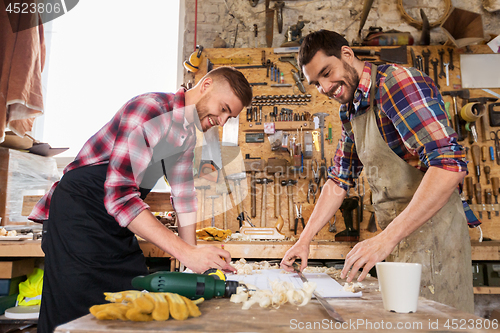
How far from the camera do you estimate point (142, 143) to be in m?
1.18

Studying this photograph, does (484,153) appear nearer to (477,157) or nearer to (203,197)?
(477,157)

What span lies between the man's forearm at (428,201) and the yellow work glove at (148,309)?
76 cm

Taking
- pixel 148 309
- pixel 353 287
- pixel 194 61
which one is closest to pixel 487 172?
pixel 353 287

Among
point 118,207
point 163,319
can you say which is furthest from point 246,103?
point 163,319

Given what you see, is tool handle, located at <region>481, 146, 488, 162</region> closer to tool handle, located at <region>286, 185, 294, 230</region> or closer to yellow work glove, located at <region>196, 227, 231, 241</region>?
tool handle, located at <region>286, 185, 294, 230</region>

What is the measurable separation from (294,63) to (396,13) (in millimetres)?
1455

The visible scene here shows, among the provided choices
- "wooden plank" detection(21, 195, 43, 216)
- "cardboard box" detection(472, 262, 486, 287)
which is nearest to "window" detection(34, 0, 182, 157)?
"wooden plank" detection(21, 195, 43, 216)

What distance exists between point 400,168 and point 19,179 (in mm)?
3092

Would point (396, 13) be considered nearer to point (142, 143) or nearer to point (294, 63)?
point (294, 63)

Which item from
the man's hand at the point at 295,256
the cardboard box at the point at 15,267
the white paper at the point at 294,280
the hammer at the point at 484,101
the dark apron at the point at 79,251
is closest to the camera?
the white paper at the point at 294,280

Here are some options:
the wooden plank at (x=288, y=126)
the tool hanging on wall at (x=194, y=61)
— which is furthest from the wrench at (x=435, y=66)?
the tool hanging on wall at (x=194, y=61)

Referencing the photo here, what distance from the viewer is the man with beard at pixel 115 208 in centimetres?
108

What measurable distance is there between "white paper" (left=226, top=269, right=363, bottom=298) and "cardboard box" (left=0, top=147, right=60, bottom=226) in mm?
2559

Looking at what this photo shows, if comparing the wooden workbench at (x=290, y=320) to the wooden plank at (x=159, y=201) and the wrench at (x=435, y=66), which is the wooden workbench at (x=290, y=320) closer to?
the wooden plank at (x=159, y=201)
